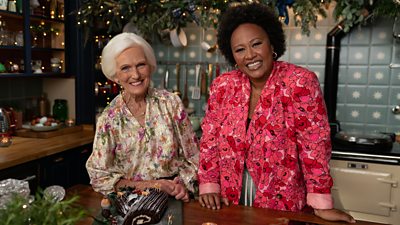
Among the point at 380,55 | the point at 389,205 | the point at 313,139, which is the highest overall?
the point at 380,55

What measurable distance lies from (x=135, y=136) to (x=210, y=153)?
1.01 ft

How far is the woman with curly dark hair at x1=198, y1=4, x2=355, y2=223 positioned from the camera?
1.49m

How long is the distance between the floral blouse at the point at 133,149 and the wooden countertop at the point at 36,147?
89 cm

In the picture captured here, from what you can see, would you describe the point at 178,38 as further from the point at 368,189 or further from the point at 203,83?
the point at 368,189

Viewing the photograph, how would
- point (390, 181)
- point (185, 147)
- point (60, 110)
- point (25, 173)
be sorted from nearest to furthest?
point (185, 147) < point (25, 173) < point (390, 181) < point (60, 110)

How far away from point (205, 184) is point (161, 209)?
330 mm

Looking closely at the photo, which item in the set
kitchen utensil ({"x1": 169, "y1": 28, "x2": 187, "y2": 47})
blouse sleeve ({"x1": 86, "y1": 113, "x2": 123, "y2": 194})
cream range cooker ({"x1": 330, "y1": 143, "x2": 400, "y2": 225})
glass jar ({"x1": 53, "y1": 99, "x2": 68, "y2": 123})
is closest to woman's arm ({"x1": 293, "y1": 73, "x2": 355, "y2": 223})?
blouse sleeve ({"x1": 86, "y1": 113, "x2": 123, "y2": 194})

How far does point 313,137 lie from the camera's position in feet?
4.87

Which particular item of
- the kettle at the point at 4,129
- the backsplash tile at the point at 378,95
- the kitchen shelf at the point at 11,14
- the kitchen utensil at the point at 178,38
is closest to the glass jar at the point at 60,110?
the kettle at the point at 4,129

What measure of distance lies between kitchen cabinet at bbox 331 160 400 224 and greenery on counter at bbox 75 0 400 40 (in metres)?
0.92

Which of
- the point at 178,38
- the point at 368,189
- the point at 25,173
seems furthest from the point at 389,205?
the point at 25,173

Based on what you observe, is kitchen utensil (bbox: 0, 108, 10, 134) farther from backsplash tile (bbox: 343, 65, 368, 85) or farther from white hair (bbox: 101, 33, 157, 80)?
backsplash tile (bbox: 343, 65, 368, 85)

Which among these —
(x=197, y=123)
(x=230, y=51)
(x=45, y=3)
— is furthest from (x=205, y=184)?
(x=45, y=3)

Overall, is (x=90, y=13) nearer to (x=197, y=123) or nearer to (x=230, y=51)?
(x=197, y=123)
